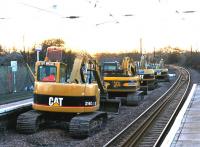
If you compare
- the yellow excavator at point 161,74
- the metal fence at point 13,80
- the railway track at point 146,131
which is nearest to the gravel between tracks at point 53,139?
the railway track at point 146,131

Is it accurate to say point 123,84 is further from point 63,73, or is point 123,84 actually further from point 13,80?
point 13,80

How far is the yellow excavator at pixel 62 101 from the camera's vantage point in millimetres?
16781

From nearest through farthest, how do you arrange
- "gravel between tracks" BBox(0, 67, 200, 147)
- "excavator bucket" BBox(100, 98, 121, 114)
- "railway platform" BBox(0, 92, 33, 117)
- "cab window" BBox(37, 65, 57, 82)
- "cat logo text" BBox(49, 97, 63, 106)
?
1. "gravel between tracks" BBox(0, 67, 200, 147)
2. "cat logo text" BBox(49, 97, 63, 106)
3. "cab window" BBox(37, 65, 57, 82)
4. "excavator bucket" BBox(100, 98, 121, 114)
5. "railway platform" BBox(0, 92, 33, 117)

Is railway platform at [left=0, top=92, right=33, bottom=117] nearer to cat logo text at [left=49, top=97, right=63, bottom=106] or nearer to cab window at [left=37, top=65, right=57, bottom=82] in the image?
cab window at [left=37, top=65, right=57, bottom=82]

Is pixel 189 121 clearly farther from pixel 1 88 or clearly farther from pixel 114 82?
pixel 1 88

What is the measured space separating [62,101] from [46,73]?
1.62 meters

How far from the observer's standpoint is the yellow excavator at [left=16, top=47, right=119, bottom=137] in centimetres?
1678

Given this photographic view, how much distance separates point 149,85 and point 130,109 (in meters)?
17.3

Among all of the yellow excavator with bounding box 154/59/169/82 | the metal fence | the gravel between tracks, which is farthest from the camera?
the yellow excavator with bounding box 154/59/169/82

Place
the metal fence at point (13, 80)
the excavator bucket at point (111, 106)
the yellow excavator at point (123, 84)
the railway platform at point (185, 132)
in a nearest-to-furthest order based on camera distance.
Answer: the railway platform at point (185, 132) < the excavator bucket at point (111, 106) < the yellow excavator at point (123, 84) < the metal fence at point (13, 80)

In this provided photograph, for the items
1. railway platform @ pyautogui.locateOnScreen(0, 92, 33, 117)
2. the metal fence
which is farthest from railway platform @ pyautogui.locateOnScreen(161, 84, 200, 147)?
the metal fence

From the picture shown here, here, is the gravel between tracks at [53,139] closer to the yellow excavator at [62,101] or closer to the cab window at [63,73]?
the yellow excavator at [62,101]

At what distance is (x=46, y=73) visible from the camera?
18047 mm

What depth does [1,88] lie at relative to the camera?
33.8 metres
